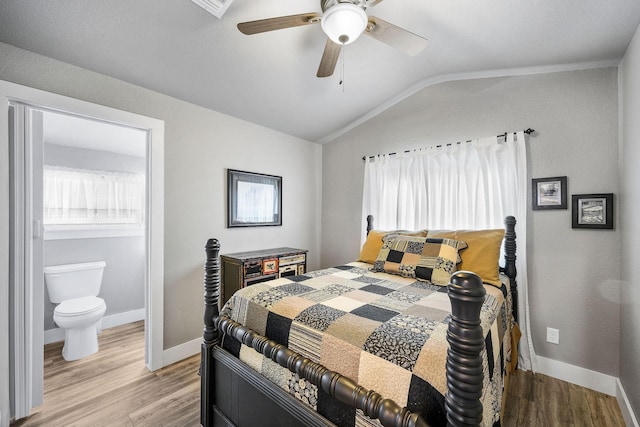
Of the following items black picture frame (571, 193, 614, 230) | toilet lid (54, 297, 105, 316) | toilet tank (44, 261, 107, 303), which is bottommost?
toilet lid (54, 297, 105, 316)

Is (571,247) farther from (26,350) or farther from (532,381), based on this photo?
(26,350)

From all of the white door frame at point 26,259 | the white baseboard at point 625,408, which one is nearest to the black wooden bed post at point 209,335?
the white door frame at point 26,259

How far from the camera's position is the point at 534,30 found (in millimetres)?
1915

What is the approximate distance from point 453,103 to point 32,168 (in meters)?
3.57

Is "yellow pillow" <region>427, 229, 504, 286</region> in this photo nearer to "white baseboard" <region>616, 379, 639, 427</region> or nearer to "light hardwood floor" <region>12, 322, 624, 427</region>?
"light hardwood floor" <region>12, 322, 624, 427</region>

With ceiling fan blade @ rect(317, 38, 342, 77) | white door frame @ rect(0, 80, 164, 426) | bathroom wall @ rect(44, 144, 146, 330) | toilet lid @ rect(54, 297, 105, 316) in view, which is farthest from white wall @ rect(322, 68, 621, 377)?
bathroom wall @ rect(44, 144, 146, 330)

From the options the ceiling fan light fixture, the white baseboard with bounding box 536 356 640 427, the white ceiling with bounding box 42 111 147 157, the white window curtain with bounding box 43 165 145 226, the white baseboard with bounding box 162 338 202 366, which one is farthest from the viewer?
the white window curtain with bounding box 43 165 145 226

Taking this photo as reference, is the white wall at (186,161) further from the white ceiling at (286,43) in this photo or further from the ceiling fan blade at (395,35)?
the ceiling fan blade at (395,35)

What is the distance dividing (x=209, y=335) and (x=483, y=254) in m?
2.05

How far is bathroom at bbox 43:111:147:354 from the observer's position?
2939 mm

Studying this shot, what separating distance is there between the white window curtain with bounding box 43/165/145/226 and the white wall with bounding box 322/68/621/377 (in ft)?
12.9

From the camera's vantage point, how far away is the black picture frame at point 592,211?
207cm

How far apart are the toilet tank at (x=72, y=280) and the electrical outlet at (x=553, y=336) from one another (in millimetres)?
4543

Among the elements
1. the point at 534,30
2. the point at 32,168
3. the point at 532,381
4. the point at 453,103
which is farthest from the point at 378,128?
the point at 32,168
